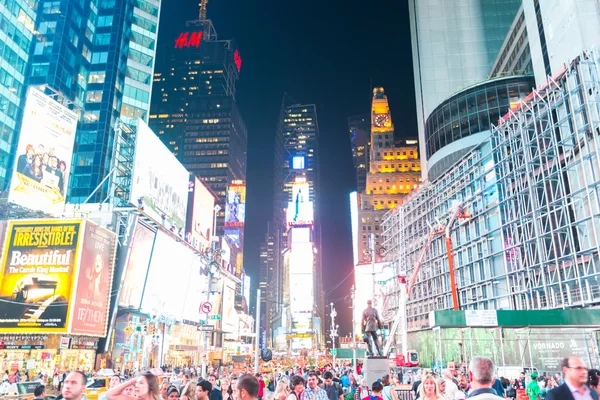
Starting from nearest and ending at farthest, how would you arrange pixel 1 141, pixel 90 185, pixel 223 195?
pixel 1 141
pixel 90 185
pixel 223 195

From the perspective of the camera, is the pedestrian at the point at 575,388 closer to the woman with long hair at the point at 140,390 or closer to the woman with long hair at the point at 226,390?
the woman with long hair at the point at 140,390

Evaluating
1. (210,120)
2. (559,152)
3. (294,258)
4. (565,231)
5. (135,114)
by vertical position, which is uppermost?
(210,120)

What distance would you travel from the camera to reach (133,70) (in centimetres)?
8131

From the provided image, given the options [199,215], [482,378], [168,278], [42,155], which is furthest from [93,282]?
[482,378]

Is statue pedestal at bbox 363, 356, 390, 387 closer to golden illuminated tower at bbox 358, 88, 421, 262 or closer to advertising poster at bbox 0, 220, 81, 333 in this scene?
advertising poster at bbox 0, 220, 81, 333

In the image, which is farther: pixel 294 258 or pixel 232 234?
pixel 232 234

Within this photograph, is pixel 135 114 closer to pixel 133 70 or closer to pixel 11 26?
pixel 133 70

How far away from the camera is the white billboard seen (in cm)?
4862

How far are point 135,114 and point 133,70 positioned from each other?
8135mm

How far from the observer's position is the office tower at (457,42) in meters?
71.9

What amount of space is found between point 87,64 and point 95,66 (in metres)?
1.22

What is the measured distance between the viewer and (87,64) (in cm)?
7681

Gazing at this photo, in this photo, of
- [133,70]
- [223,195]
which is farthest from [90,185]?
[223,195]

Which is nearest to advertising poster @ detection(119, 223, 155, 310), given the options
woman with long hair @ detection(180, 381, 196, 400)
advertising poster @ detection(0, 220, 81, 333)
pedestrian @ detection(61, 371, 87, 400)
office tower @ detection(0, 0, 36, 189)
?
advertising poster @ detection(0, 220, 81, 333)
